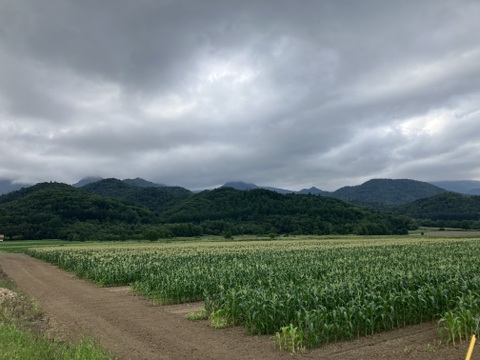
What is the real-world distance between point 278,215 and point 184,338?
465 feet

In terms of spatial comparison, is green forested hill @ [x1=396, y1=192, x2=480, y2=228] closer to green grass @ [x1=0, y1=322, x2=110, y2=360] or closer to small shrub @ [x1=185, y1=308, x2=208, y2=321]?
small shrub @ [x1=185, y1=308, x2=208, y2=321]

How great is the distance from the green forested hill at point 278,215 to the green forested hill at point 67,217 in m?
19.7

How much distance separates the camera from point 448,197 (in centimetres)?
19888

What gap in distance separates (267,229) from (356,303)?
414 feet

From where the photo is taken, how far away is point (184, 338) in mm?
12984

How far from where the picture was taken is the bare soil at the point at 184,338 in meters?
10.7

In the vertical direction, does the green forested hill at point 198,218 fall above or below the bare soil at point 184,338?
above

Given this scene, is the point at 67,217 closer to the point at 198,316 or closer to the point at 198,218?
the point at 198,218

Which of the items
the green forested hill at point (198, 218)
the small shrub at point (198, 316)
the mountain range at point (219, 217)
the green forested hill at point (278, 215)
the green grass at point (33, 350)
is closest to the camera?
the green grass at point (33, 350)

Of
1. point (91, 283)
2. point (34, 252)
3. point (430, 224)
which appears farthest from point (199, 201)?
point (91, 283)

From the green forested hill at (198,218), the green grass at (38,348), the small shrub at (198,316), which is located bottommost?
the small shrub at (198,316)

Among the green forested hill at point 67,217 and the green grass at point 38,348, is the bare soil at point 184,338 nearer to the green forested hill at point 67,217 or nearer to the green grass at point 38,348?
the green grass at point 38,348

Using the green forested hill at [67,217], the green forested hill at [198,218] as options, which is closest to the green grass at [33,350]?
the green forested hill at [198,218]

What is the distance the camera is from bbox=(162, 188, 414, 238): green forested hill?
430 ft
